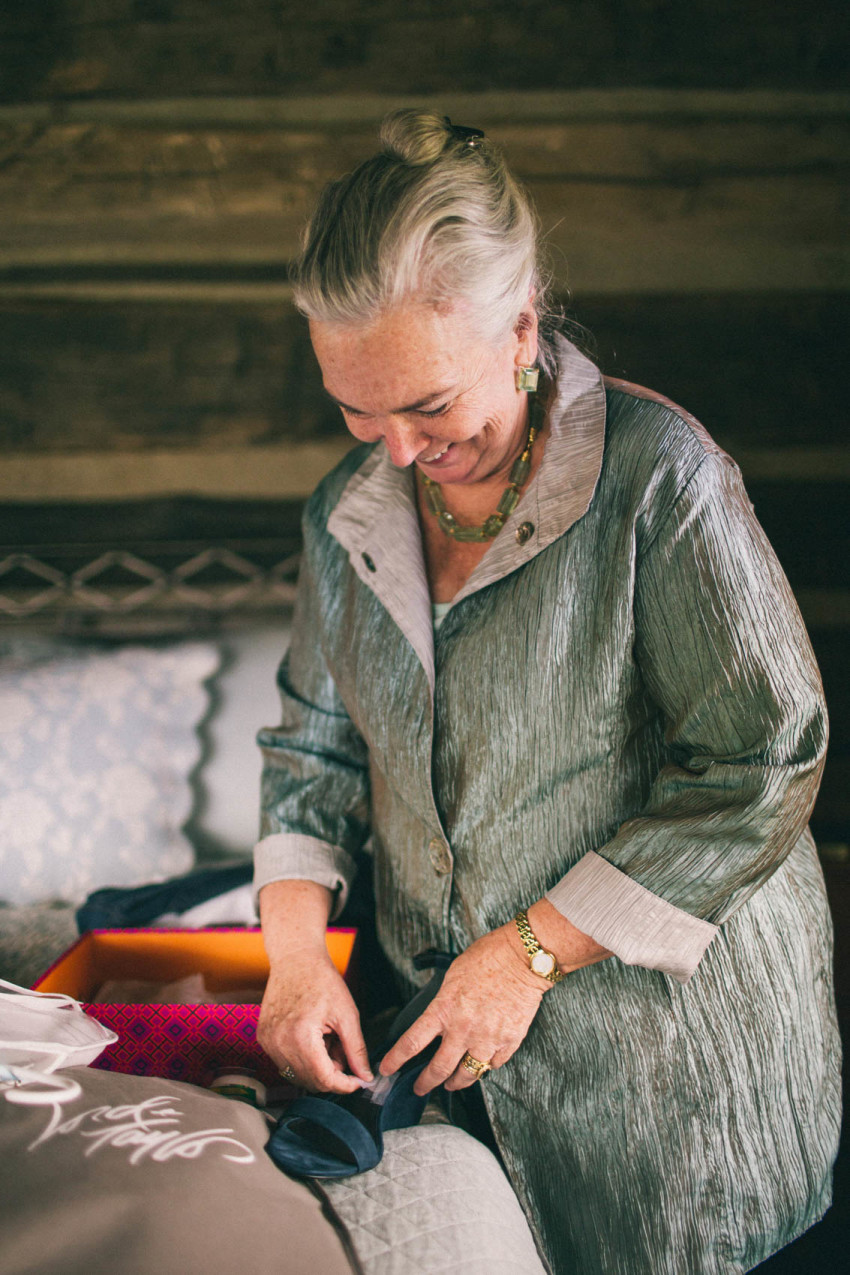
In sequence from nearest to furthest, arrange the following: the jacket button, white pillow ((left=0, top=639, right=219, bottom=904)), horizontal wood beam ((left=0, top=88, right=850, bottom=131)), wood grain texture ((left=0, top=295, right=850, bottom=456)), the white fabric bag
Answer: the white fabric bag < the jacket button < white pillow ((left=0, top=639, right=219, bottom=904)) < horizontal wood beam ((left=0, top=88, right=850, bottom=131)) < wood grain texture ((left=0, top=295, right=850, bottom=456))

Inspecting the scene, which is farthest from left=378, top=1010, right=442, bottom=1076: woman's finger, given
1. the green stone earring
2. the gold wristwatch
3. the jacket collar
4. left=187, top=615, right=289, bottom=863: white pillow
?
left=187, top=615, right=289, bottom=863: white pillow

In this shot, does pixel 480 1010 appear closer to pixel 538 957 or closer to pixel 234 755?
pixel 538 957

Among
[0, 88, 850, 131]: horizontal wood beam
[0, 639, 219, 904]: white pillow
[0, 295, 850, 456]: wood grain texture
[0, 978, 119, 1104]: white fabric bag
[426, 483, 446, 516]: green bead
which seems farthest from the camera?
[0, 295, 850, 456]: wood grain texture

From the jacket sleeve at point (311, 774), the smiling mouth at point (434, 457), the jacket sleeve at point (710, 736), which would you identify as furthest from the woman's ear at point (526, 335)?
the jacket sleeve at point (311, 774)

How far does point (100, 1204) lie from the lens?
26.2 inches

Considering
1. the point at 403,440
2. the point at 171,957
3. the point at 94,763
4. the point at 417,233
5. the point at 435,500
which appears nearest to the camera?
the point at 417,233

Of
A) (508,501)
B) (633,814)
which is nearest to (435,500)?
(508,501)

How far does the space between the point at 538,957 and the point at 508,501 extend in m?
0.56

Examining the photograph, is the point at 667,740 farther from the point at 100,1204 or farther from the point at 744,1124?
the point at 100,1204

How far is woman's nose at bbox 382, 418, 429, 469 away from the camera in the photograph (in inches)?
36.1

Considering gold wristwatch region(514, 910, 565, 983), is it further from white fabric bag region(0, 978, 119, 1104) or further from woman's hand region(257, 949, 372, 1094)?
white fabric bag region(0, 978, 119, 1104)

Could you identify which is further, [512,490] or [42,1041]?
[512,490]

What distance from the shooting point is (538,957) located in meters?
0.91

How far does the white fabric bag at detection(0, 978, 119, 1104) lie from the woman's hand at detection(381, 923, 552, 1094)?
13.4 inches
